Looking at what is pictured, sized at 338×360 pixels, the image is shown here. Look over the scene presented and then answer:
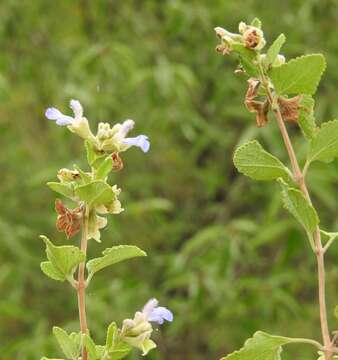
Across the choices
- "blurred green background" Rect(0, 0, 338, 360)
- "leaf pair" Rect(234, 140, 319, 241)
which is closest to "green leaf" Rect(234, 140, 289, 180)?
"leaf pair" Rect(234, 140, 319, 241)

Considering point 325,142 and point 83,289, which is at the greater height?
point 325,142

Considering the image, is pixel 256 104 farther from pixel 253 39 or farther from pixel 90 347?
pixel 90 347

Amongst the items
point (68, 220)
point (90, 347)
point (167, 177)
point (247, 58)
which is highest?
point (167, 177)

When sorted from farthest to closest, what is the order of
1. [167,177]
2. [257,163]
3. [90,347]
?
[167,177] → [257,163] → [90,347]

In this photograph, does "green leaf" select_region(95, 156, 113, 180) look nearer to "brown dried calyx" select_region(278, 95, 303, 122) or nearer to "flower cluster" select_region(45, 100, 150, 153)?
"flower cluster" select_region(45, 100, 150, 153)

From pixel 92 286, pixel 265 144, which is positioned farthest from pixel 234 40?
pixel 92 286

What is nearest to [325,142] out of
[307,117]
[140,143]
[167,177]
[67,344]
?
[307,117]
